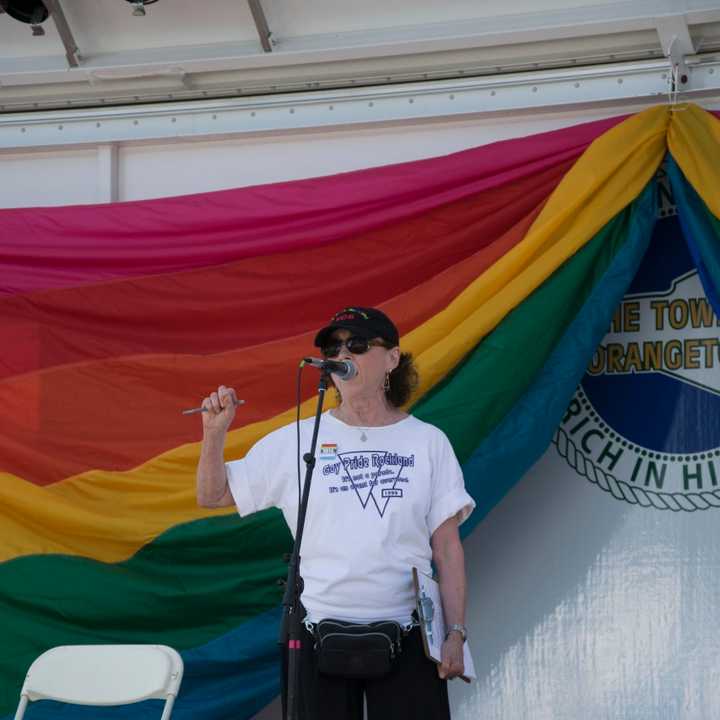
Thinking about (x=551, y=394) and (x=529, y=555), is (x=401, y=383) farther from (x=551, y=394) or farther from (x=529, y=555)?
(x=529, y=555)

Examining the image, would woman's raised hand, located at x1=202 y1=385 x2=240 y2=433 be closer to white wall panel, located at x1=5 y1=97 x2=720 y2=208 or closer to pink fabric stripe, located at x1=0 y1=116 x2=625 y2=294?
pink fabric stripe, located at x1=0 y1=116 x2=625 y2=294

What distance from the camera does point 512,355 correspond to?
3.47m

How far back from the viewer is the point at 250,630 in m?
3.57

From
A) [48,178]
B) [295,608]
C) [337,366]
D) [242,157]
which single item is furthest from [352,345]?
[48,178]

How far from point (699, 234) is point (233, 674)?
1.76 meters

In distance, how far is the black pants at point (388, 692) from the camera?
2.57m

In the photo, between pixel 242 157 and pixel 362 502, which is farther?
pixel 242 157

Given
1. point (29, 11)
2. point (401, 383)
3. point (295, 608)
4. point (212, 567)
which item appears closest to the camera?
point (295, 608)

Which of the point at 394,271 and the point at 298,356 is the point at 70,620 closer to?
the point at 298,356

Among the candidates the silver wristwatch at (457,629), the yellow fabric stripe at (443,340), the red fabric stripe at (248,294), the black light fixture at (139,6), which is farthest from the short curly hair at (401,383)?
the black light fixture at (139,6)

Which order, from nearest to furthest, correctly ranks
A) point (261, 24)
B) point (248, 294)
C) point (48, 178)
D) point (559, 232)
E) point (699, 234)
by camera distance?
1. point (699, 234)
2. point (559, 232)
3. point (248, 294)
4. point (261, 24)
5. point (48, 178)

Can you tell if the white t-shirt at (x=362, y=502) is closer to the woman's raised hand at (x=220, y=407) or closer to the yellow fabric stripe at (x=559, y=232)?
the woman's raised hand at (x=220, y=407)

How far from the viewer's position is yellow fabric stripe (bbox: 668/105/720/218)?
3.38m

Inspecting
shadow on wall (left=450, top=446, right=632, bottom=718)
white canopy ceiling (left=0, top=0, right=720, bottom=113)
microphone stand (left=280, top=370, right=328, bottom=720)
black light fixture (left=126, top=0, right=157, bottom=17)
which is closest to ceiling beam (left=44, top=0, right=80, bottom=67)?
white canopy ceiling (left=0, top=0, right=720, bottom=113)
